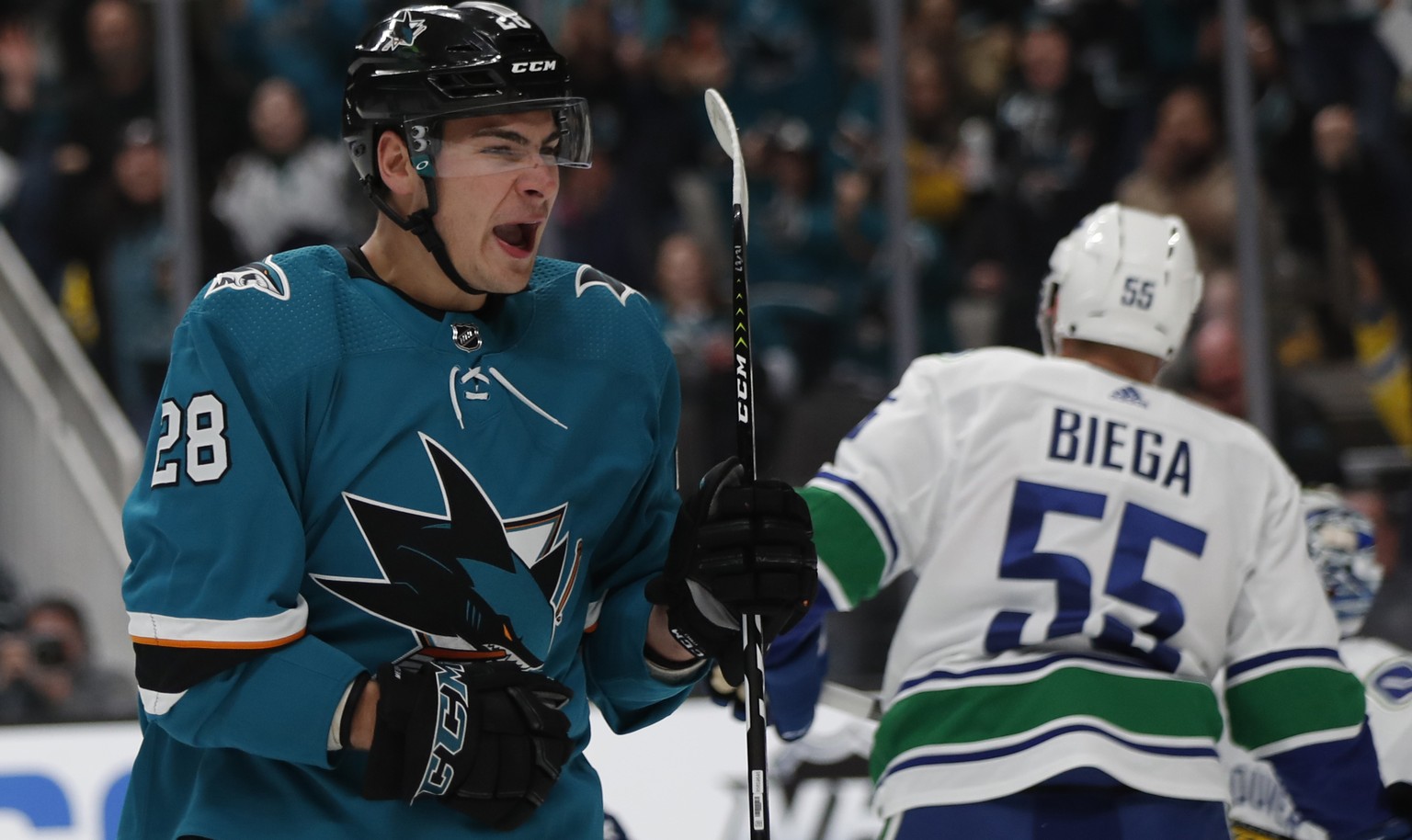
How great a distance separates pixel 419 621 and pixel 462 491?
0.11m

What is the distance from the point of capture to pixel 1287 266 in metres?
4.78

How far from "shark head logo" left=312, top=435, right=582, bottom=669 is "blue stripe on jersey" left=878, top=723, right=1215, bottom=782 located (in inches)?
34.8

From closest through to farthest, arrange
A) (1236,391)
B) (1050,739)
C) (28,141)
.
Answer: (1050,739)
(1236,391)
(28,141)

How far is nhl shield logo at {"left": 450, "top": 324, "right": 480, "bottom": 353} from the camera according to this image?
1558 mm

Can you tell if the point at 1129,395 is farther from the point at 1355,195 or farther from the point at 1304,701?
the point at 1355,195

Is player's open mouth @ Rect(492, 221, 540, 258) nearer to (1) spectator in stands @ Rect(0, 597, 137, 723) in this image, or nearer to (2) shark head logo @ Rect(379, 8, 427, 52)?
(2) shark head logo @ Rect(379, 8, 427, 52)

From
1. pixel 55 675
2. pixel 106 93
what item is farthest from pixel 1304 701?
pixel 106 93

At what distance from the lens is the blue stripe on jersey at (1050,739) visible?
224 centimetres

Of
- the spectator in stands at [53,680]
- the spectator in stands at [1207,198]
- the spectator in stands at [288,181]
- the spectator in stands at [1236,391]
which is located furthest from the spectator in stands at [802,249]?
the spectator in stands at [53,680]

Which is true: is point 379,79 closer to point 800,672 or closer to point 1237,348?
point 800,672

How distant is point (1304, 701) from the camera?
92.4 inches

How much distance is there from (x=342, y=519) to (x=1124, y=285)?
1377 millimetres

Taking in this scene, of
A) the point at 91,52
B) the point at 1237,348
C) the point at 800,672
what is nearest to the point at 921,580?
the point at 800,672

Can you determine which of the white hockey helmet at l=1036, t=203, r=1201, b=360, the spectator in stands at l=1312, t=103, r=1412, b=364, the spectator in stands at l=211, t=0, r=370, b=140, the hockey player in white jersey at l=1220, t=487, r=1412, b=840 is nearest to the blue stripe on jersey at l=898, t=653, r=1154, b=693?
the hockey player in white jersey at l=1220, t=487, r=1412, b=840
